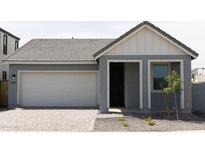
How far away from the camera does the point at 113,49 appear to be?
16.7m

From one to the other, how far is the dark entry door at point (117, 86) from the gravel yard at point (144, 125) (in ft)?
19.3

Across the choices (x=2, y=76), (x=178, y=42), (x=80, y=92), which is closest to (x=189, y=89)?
(x=178, y=42)

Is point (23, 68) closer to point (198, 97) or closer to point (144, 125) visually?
point (144, 125)

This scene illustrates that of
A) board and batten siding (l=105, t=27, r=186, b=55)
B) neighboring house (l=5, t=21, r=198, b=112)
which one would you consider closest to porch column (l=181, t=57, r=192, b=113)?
neighboring house (l=5, t=21, r=198, b=112)

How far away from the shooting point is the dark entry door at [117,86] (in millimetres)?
20438

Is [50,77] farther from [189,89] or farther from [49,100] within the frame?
[189,89]

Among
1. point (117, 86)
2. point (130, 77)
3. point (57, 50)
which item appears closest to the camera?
point (130, 77)

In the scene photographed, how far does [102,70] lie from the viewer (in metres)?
16.7

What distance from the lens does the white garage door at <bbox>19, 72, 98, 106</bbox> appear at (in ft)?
68.8

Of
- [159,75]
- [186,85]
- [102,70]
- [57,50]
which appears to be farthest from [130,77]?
[57,50]

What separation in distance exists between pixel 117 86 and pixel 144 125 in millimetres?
8105

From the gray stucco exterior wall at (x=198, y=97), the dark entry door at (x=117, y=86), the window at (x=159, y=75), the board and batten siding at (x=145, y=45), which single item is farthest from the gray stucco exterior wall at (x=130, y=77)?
the gray stucco exterior wall at (x=198, y=97)

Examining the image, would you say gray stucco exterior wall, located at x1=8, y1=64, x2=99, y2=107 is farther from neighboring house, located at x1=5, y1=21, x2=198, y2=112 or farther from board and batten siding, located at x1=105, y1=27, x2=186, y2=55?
board and batten siding, located at x1=105, y1=27, x2=186, y2=55
